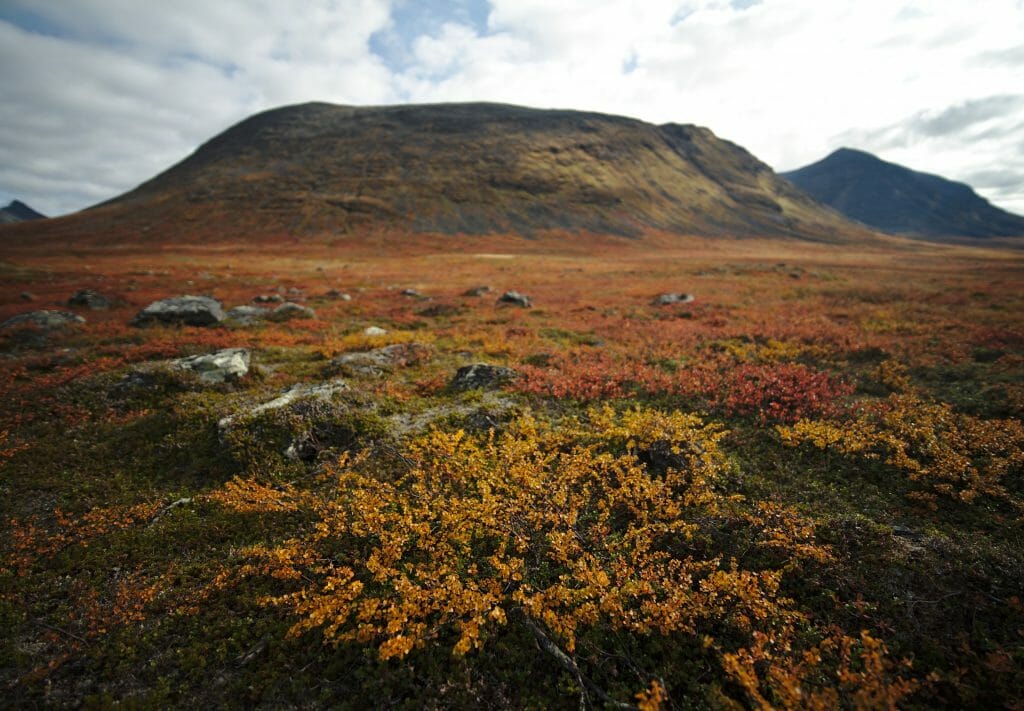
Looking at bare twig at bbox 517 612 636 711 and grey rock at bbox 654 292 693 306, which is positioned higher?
grey rock at bbox 654 292 693 306

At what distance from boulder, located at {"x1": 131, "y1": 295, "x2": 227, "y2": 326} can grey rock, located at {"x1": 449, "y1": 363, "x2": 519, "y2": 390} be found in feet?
56.9

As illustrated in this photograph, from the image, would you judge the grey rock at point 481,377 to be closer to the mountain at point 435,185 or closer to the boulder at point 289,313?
the boulder at point 289,313

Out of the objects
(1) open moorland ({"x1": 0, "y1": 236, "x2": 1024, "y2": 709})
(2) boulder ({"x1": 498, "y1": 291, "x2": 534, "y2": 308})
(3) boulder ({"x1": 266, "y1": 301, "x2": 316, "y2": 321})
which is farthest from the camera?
(2) boulder ({"x1": 498, "y1": 291, "x2": 534, "y2": 308})

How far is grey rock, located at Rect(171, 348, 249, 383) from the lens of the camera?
545 inches

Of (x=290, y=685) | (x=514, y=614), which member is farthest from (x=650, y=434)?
(x=290, y=685)

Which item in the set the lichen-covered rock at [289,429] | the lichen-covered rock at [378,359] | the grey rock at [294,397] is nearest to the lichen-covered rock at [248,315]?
the lichen-covered rock at [378,359]

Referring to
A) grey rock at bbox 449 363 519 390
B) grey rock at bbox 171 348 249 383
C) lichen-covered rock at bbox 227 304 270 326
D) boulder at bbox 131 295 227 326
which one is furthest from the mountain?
grey rock at bbox 449 363 519 390

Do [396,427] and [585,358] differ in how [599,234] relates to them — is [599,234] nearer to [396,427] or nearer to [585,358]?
[585,358]

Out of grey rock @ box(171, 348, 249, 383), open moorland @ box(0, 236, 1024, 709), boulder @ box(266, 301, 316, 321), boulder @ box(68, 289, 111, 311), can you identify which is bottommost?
open moorland @ box(0, 236, 1024, 709)

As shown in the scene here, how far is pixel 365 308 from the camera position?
29578 millimetres

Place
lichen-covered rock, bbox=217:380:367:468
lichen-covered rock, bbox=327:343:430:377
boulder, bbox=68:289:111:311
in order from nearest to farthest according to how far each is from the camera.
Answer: lichen-covered rock, bbox=217:380:367:468 < lichen-covered rock, bbox=327:343:430:377 < boulder, bbox=68:289:111:311

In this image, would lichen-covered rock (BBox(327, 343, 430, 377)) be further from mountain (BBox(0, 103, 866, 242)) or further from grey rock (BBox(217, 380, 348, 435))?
mountain (BBox(0, 103, 866, 242))

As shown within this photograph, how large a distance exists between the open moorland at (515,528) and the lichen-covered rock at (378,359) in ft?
0.49

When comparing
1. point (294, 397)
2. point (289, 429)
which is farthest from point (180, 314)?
point (289, 429)
